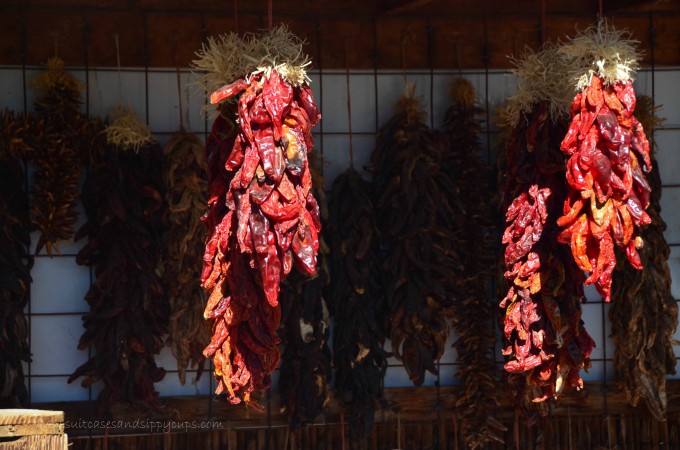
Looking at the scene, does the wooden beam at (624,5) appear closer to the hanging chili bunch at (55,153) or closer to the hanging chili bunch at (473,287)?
the hanging chili bunch at (473,287)

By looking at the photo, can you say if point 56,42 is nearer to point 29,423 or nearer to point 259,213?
point 259,213

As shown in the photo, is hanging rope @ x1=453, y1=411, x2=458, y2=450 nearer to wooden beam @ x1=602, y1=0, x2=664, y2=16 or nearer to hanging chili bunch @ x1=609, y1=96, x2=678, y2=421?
hanging chili bunch @ x1=609, y1=96, x2=678, y2=421

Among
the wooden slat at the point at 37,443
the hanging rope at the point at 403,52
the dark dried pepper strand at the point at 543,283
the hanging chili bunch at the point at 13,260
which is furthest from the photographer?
the hanging rope at the point at 403,52

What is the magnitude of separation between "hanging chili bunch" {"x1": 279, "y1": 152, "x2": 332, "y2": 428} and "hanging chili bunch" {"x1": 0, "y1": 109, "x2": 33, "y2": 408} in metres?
1.21

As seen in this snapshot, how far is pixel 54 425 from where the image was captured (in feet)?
9.71

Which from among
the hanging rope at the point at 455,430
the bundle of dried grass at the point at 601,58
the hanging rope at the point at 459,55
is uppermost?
the hanging rope at the point at 459,55

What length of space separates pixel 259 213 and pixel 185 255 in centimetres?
158

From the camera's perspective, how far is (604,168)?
11.4ft

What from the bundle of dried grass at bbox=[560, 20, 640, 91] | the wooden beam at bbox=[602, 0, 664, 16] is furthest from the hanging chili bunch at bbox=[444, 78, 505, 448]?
the bundle of dried grass at bbox=[560, 20, 640, 91]

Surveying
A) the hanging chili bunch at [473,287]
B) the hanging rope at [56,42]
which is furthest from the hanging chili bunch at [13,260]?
the hanging chili bunch at [473,287]

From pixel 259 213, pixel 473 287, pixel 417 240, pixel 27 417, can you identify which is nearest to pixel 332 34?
pixel 417 240

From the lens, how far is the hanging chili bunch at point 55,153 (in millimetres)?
4773

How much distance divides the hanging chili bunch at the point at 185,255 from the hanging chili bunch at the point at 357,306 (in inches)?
25.4

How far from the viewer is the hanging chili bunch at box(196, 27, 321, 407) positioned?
331 cm
